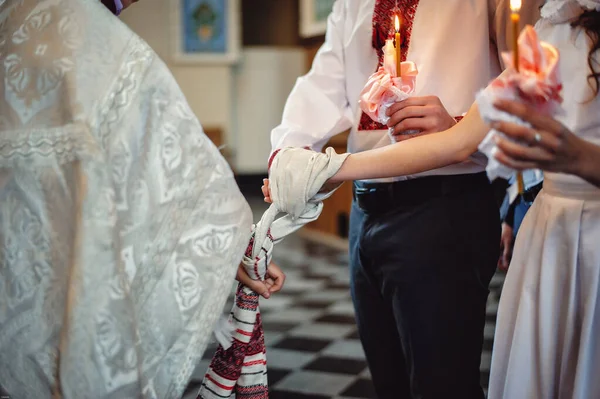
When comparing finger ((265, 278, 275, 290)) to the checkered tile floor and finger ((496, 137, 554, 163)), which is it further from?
the checkered tile floor

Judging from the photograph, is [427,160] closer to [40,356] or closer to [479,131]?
[479,131]

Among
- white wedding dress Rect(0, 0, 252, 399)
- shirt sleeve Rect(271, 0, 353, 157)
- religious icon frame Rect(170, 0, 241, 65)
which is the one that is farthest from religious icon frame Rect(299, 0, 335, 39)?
white wedding dress Rect(0, 0, 252, 399)

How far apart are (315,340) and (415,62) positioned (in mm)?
2482

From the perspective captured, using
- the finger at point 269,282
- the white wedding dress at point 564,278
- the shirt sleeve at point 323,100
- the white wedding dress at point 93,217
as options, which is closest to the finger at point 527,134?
the white wedding dress at point 564,278

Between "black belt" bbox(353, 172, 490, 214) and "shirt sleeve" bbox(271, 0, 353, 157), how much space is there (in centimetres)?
21

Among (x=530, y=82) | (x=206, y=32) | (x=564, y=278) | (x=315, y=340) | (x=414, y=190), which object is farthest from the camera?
(x=206, y=32)

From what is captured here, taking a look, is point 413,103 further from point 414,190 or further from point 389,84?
point 414,190

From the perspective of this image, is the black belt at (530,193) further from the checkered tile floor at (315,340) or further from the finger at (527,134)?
the checkered tile floor at (315,340)

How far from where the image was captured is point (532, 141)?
1137 millimetres

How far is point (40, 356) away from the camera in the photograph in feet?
4.39

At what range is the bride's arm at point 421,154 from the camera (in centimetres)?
158

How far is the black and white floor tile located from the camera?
327 cm

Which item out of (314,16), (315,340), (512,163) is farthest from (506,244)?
(314,16)

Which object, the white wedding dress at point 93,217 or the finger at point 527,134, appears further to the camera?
the white wedding dress at point 93,217
